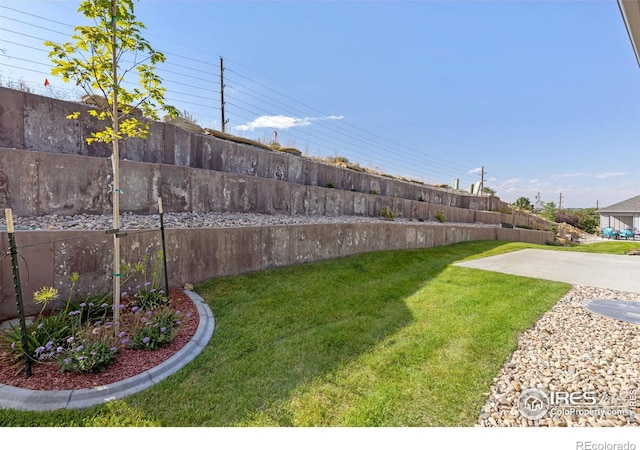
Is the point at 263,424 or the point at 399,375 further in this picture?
the point at 399,375

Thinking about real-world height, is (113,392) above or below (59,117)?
below

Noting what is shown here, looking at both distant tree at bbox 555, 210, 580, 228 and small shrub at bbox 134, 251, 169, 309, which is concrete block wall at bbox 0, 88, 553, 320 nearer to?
small shrub at bbox 134, 251, 169, 309

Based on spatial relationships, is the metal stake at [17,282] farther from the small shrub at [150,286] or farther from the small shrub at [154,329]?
the small shrub at [150,286]

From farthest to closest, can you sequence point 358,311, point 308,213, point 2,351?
point 308,213 < point 358,311 < point 2,351

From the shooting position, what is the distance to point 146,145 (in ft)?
15.1

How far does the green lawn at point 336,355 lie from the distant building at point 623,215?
89.8 ft

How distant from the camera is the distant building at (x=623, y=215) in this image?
2144 cm

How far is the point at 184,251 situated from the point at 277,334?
A: 162 cm

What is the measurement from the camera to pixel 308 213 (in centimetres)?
646

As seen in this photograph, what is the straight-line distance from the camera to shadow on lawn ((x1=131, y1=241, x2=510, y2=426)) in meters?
1.80

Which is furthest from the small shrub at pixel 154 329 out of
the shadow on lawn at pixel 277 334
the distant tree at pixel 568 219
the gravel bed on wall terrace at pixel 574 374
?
the distant tree at pixel 568 219

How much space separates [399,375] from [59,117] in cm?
542

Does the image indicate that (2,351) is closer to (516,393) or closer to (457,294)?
(516,393)
